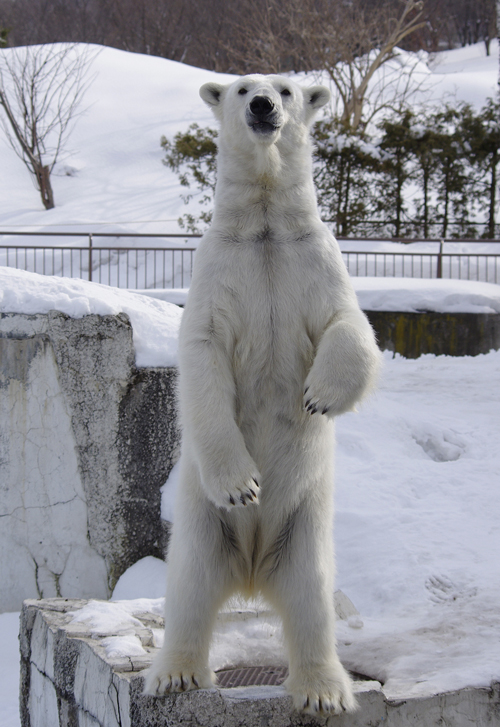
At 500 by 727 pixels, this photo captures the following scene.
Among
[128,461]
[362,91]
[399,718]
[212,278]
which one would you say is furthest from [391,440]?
[362,91]

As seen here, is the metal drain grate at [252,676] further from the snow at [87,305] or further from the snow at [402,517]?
the snow at [87,305]

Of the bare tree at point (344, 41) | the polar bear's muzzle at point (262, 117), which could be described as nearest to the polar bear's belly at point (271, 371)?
the polar bear's muzzle at point (262, 117)

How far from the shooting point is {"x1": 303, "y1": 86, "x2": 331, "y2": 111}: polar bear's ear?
232 cm

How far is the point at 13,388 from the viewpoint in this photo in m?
3.96

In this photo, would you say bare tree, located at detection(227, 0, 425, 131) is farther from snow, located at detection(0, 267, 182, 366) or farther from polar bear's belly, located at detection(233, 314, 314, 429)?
polar bear's belly, located at detection(233, 314, 314, 429)

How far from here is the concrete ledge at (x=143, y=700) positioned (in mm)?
1915

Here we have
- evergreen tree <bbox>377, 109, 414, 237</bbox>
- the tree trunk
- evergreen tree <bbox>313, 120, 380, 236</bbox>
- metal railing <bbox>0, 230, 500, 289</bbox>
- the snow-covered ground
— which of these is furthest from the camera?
the tree trunk

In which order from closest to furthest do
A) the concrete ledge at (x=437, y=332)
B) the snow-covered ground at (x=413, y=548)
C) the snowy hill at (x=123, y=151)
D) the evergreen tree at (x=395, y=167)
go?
1. the snow-covered ground at (x=413, y=548)
2. the concrete ledge at (x=437, y=332)
3. the evergreen tree at (x=395, y=167)
4. the snowy hill at (x=123, y=151)

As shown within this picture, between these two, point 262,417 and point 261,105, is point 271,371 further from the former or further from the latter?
point 261,105

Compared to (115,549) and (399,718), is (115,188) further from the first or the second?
(399,718)

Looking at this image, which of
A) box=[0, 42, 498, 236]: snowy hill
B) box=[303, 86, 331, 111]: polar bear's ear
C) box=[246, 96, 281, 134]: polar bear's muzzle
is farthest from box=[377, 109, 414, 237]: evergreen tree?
box=[246, 96, 281, 134]: polar bear's muzzle

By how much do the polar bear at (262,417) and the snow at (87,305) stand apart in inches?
77.2

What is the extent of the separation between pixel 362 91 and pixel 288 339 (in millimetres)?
15879

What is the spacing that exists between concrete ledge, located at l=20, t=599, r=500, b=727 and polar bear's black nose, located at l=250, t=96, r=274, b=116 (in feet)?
5.78
